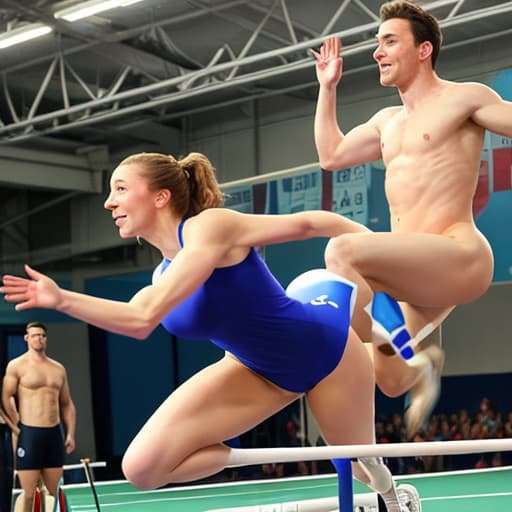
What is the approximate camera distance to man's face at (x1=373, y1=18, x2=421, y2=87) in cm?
278

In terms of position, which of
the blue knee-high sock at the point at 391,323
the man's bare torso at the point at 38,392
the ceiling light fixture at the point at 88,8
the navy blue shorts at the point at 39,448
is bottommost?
the navy blue shorts at the point at 39,448

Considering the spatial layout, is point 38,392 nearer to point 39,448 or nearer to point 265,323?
point 39,448

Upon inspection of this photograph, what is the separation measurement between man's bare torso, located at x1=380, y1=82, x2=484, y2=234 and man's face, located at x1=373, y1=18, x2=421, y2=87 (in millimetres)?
114

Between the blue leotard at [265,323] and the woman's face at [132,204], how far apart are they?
18cm

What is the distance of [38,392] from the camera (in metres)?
7.02

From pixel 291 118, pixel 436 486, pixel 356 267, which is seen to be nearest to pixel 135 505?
pixel 436 486

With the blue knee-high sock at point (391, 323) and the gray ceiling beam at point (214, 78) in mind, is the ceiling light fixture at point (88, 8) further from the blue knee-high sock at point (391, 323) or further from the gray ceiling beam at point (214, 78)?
the blue knee-high sock at point (391, 323)

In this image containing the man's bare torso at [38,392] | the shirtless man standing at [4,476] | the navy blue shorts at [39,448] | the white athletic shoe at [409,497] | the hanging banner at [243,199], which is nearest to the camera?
the white athletic shoe at [409,497]

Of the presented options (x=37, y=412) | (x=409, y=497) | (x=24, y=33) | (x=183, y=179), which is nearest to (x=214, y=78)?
(x=24, y=33)

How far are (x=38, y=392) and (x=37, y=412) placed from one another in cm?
14

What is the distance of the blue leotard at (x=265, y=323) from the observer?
2562 mm

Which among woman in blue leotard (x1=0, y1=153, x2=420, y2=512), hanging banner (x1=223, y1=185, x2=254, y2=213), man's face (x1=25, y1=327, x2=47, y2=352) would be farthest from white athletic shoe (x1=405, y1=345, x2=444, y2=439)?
hanging banner (x1=223, y1=185, x2=254, y2=213)

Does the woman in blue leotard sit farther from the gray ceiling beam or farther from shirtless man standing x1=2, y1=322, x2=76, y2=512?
the gray ceiling beam

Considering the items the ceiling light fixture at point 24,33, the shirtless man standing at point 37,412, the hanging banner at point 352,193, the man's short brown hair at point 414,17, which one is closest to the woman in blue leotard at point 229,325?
the man's short brown hair at point 414,17
